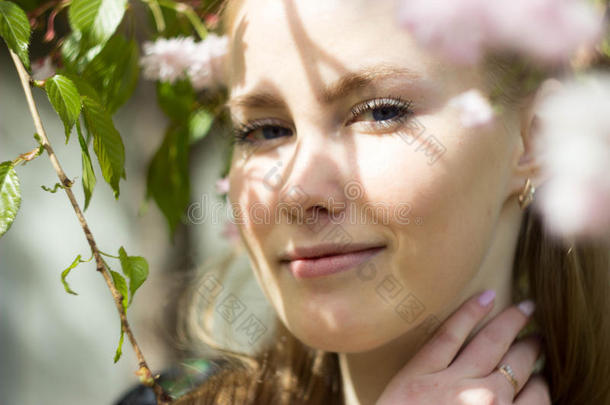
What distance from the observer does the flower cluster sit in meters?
1.21

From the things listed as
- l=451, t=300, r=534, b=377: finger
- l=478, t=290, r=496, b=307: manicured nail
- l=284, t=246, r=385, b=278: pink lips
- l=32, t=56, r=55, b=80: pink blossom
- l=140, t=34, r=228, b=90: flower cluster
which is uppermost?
l=32, t=56, r=55, b=80: pink blossom

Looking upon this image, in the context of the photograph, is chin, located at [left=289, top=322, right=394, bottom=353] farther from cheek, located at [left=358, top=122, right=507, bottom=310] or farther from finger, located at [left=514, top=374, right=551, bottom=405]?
finger, located at [left=514, top=374, right=551, bottom=405]

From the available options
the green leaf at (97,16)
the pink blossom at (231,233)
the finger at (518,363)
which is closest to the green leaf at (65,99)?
the green leaf at (97,16)

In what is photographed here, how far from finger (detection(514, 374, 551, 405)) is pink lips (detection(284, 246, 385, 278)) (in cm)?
37

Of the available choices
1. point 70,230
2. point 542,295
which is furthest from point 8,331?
point 542,295

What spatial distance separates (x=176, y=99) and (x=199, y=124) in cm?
7

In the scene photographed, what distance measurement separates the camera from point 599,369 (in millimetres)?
1162

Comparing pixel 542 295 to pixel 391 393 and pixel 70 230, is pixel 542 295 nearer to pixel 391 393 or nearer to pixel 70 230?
pixel 391 393

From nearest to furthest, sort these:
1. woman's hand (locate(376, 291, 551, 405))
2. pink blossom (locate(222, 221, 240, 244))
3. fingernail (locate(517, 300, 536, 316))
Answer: woman's hand (locate(376, 291, 551, 405))
fingernail (locate(517, 300, 536, 316))
pink blossom (locate(222, 221, 240, 244))

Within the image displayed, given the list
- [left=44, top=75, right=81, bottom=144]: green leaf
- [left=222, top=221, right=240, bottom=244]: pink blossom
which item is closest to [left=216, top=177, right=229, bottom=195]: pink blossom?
[left=222, top=221, right=240, bottom=244]: pink blossom

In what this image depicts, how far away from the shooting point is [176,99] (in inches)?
54.7

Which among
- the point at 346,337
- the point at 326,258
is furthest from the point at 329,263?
the point at 346,337

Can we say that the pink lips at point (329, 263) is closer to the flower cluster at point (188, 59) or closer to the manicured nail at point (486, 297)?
the manicured nail at point (486, 297)

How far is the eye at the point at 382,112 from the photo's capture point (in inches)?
38.9
